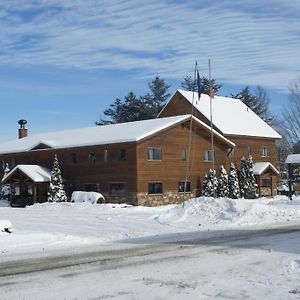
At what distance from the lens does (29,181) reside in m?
47.6

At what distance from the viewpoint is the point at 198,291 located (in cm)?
923

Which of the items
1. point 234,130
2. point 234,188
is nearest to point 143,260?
point 234,188

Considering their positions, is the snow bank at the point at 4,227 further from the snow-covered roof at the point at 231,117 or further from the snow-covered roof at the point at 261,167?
the snow-covered roof at the point at 261,167

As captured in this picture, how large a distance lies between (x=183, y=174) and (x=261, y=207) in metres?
19.1

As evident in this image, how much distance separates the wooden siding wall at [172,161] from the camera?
139 feet

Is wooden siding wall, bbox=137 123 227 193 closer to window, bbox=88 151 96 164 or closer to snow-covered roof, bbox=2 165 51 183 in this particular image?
window, bbox=88 151 96 164

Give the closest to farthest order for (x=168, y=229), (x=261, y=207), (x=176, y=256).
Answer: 1. (x=176, y=256)
2. (x=168, y=229)
3. (x=261, y=207)

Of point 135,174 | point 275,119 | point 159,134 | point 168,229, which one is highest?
point 275,119

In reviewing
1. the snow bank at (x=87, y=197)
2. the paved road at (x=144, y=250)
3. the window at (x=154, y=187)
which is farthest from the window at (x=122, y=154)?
the paved road at (x=144, y=250)

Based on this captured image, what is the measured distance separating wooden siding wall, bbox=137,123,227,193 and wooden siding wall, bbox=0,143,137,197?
861mm

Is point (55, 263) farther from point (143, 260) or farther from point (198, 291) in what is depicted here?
point (198, 291)

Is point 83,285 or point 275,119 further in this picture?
point 275,119

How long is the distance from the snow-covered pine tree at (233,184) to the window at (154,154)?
8.02 meters

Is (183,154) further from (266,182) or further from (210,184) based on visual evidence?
(266,182)
